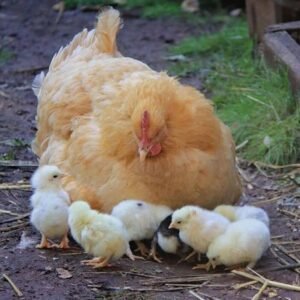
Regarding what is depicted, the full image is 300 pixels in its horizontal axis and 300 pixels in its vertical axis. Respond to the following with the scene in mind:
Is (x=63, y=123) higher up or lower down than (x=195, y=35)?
higher up

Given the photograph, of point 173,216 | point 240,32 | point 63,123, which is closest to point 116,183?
point 173,216

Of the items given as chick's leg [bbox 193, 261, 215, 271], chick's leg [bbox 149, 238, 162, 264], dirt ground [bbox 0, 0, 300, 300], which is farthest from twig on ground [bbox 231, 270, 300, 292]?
chick's leg [bbox 149, 238, 162, 264]

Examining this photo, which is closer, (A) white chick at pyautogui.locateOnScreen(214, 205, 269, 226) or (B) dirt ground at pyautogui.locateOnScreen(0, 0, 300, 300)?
(B) dirt ground at pyautogui.locateOnScreen(0, 0, 300, 300)

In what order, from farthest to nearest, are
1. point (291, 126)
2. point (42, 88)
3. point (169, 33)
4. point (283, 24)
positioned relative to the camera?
1. point (169, 33)
2. point (283, 24)
3. point (291, 126)
4. point (42, 88)

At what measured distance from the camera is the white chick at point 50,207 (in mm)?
4480

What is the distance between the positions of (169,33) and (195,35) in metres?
0.32

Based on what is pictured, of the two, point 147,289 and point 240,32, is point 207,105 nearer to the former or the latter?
point 147,289

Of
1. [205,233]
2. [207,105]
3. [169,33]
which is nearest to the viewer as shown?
[205,233]

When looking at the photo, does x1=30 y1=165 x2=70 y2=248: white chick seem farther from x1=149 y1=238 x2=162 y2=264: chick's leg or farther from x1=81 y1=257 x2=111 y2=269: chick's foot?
x1=149 y1=238 x2=162 y2=264: chick's leg

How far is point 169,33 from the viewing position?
31.1 feet

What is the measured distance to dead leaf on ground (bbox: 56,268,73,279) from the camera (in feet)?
13.9

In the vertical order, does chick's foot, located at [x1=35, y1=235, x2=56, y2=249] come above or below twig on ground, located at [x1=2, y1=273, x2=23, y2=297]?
below

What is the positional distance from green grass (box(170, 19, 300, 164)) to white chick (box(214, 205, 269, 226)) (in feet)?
4.57

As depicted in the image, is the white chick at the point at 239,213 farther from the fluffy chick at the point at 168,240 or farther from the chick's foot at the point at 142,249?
the chick's foot at the point at 142,249
